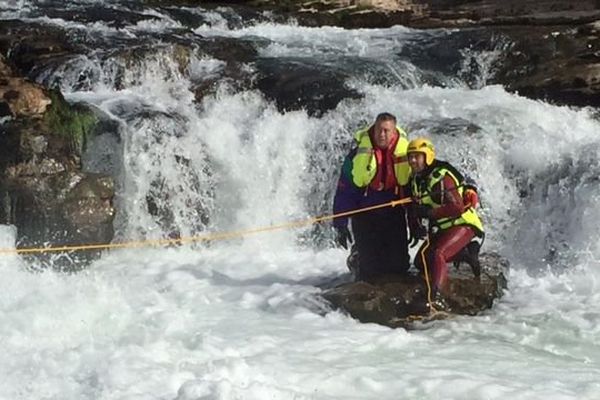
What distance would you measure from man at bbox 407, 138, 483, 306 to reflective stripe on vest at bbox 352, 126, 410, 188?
0.10 metres

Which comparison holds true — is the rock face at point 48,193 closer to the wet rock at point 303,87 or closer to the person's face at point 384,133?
the wet rock at point 303,87

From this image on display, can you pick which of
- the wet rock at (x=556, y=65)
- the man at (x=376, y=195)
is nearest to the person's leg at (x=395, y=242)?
the man at (x=376, y=195)

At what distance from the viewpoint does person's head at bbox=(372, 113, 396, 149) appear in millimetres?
7137

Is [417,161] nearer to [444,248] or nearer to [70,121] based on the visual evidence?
[444,248]

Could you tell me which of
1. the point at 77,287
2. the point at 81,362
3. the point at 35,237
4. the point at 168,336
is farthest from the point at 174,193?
the point at 81,362

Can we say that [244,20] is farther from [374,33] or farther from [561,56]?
[561,56]

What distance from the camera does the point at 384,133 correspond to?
23.5ft

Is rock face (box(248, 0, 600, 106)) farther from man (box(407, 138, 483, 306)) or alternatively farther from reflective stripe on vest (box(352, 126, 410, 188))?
reflective stripe on vest (box(352, 126, 410, 188))

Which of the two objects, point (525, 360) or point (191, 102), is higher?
point (191, 102)

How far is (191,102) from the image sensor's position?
468 inches

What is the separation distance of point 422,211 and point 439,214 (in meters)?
0.14

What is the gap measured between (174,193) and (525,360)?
16.9 feet

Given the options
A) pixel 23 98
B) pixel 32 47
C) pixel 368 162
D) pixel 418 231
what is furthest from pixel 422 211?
pixel 32 47

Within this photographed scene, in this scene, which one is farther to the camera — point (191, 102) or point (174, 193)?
point (191, 102)
